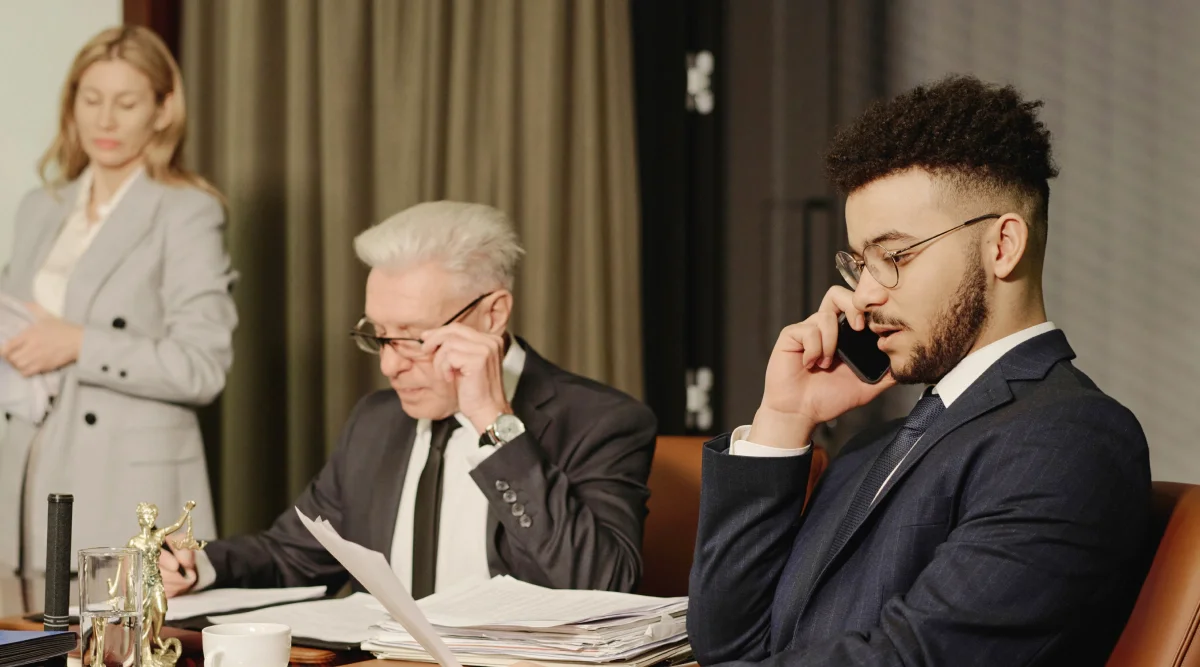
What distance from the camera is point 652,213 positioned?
12.0 feet

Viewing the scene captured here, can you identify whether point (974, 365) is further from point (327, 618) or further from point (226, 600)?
point (226, 600)

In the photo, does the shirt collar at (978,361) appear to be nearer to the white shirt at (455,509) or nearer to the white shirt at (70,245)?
the white shirt at (455,509)

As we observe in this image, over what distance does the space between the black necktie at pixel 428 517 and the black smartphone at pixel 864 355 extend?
Result: 78 cm

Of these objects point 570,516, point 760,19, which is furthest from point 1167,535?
point 760,19

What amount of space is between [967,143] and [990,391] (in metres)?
0.27

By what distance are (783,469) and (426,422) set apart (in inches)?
33.2

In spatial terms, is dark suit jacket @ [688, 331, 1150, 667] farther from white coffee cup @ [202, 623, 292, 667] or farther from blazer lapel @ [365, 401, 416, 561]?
blazer lapel @ [365, 401, 416, 561]

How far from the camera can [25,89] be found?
277cm

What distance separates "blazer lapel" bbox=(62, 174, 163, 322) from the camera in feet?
8.60

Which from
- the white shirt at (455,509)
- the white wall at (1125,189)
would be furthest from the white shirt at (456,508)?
the white wall at (1125,189)

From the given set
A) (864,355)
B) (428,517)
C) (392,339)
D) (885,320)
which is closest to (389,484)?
(428,517)

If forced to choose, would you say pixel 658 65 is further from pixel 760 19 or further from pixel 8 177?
pixel 8 177

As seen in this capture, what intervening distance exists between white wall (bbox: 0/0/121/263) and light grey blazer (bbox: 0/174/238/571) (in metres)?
0.07

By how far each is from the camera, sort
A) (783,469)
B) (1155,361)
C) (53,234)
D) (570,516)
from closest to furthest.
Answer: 1. (783,469)
2. (570,516)
3. (53,234)
4. (1155,361)
